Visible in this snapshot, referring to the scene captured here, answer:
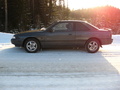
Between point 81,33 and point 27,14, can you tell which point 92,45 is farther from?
point 27,14

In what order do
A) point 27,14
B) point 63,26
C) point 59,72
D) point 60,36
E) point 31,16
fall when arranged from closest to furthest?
point 59,72
point 60,36
point 63,26
point 27,14
point 31,16

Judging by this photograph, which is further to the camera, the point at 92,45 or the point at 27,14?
the point at 27,14

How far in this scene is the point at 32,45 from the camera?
7.44 m

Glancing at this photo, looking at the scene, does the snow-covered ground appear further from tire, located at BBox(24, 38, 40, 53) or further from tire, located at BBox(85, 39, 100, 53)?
tire, located at BBox(85, 39, 100, 53)

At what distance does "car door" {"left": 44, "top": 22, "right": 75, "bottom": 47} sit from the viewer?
292 inches

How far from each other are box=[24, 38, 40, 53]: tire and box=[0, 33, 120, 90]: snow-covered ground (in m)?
0.55

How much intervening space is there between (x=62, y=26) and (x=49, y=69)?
2.93 m

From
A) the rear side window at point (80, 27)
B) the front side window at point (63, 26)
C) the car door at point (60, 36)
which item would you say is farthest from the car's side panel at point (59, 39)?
the rear side window at point (80, 27)

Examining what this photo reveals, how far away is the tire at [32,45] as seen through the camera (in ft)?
24.3

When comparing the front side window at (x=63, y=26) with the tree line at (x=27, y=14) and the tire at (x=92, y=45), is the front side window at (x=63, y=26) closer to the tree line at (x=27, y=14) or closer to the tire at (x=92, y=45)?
the tire at (x=92, y=45)

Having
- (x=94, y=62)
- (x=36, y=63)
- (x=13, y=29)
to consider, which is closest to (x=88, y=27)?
(x=94, y=62)

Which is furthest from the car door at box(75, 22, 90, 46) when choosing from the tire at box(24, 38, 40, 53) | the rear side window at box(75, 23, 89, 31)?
the tire at box(24, 38, 40, 53)

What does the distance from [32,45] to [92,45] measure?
2.85 metres

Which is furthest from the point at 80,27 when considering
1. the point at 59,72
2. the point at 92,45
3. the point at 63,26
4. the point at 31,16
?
the point at 31,16
